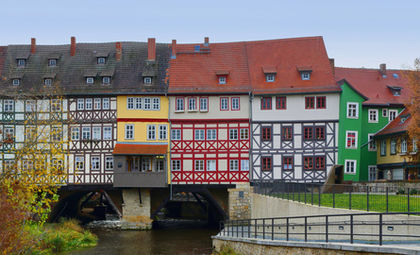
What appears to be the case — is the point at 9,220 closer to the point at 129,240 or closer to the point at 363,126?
the point at 129,240

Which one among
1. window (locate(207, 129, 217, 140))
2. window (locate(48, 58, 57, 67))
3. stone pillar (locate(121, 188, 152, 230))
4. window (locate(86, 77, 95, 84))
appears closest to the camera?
stone pillar (locate(121, 188, 152, 230))

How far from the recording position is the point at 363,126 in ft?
145

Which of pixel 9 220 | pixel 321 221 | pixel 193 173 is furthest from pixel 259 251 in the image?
pixel 193 173

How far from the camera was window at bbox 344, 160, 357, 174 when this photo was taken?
41031 mm

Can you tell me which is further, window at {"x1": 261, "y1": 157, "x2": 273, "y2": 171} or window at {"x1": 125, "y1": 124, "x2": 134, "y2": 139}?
window at {"x1": 125, "y1": 124, "x2": 134, "y2": 139}

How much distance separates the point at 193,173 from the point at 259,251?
63.9 ft

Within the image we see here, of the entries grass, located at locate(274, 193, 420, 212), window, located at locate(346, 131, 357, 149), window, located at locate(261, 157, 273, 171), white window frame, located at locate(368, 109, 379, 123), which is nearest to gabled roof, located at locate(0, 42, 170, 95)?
window, located at locate(261, 157, 273, 171)

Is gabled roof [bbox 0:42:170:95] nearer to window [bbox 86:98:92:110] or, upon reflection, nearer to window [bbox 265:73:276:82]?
window [bbox 86:98:92:110]

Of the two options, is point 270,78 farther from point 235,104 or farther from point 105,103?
point 105,103

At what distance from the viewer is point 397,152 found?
4191 centimetres

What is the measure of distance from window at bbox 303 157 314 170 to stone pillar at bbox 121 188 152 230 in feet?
36.3

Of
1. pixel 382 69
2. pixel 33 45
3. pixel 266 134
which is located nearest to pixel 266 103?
pixel 266 134

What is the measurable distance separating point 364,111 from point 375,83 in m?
3.71

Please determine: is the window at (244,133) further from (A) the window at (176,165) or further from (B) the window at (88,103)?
(B) the window at (88,103)
